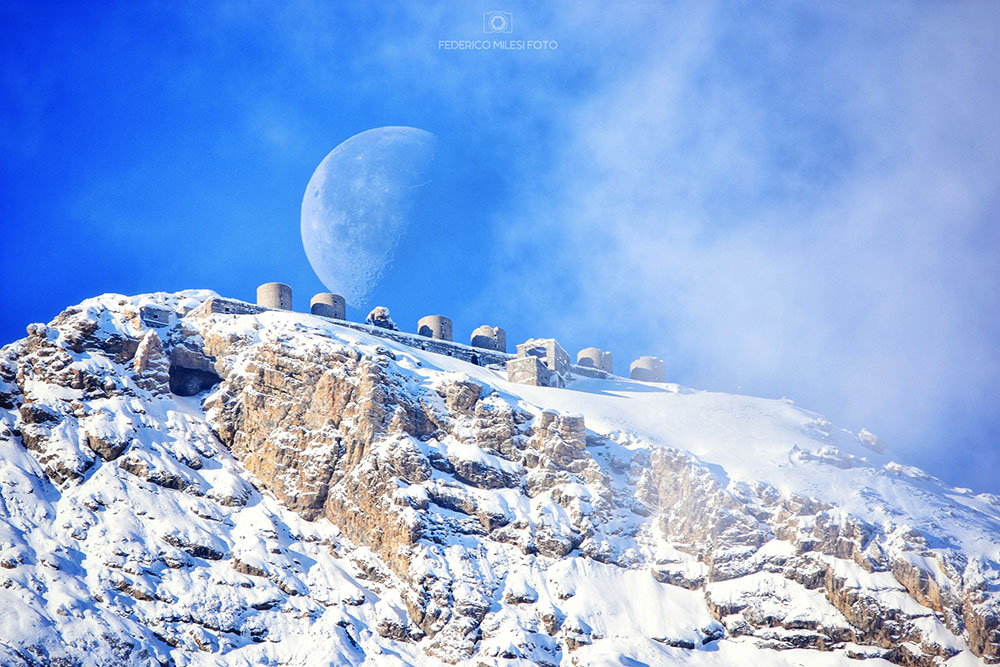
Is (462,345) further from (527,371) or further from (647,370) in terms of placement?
(647,370)

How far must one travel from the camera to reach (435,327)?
122375 millimetres

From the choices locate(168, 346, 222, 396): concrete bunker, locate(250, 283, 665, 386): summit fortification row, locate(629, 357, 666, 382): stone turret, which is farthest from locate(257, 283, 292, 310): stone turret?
locate(629, 357, 666, 382): stone turret

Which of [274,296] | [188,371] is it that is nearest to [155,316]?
[188,371]

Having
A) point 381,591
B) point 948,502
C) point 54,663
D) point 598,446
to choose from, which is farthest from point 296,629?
point 948,502

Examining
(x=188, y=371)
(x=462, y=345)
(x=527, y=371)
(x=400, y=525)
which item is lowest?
(x=400, y=525)

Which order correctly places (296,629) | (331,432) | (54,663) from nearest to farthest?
(54,663) → (296,629) → (331,432)

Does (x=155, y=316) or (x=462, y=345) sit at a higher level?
(x=462, y=345)

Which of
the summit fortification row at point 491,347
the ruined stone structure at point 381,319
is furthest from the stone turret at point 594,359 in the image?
the ruined stone structure at point 381,319

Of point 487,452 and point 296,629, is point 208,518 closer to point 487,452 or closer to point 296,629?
point 296,629

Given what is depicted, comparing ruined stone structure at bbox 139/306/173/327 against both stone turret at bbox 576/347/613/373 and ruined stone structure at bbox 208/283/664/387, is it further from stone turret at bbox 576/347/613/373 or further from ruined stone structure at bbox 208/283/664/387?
stone turret at bbox 576/347/613/373

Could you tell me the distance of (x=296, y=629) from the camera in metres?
80.8

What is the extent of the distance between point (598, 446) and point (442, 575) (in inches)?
773

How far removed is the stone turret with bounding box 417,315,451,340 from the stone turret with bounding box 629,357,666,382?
24516mm

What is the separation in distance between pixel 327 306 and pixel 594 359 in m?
32.4
